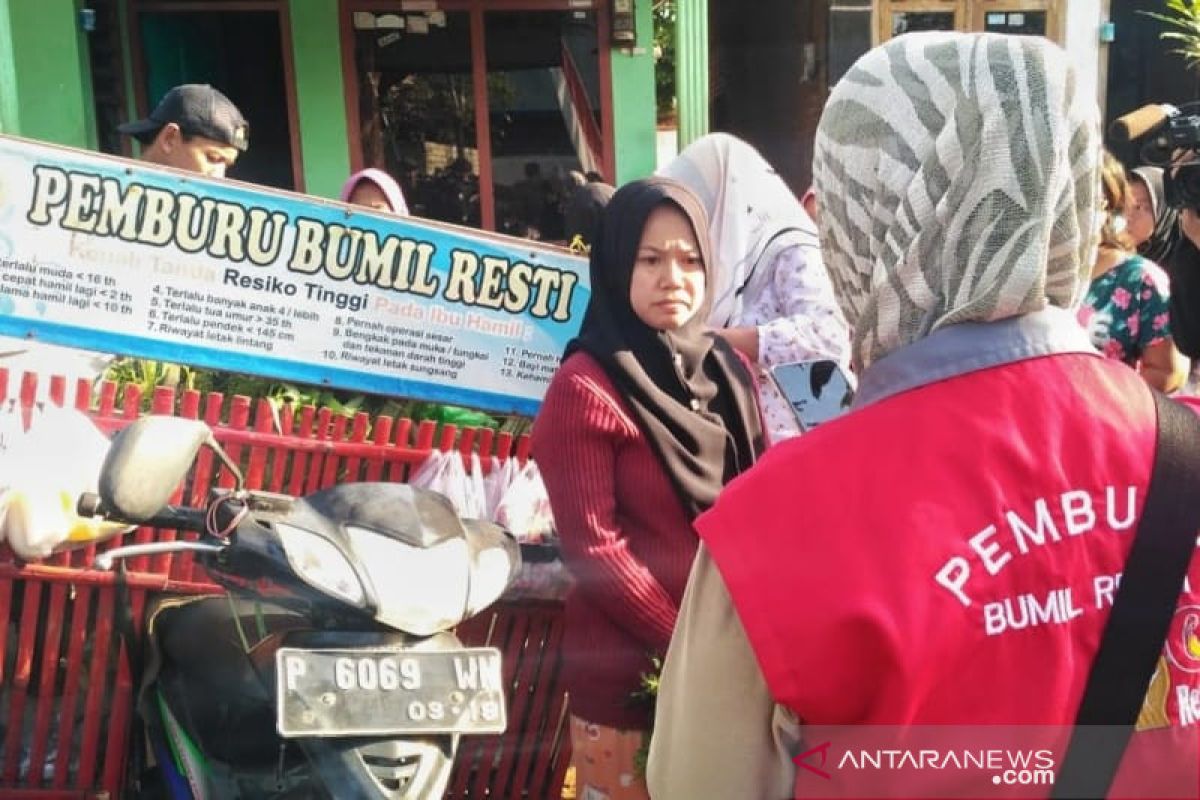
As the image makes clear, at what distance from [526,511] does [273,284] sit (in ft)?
2.33

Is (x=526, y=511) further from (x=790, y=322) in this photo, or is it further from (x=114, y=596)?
(x=114, y=596)

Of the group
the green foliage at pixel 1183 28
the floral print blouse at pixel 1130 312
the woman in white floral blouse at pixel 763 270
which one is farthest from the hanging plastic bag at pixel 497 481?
the green foliage at pixel 1183 28

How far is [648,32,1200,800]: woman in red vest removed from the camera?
99cm

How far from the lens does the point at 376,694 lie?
2.09 m

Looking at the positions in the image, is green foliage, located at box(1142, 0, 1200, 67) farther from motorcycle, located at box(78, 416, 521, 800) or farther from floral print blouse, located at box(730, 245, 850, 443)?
motorcycle, located at box(78, 416, 521, 800)

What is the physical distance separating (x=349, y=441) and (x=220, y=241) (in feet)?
1.58

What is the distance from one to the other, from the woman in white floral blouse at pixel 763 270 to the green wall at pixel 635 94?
391cm

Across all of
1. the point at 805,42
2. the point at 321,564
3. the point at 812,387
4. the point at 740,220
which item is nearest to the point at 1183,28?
the point at 805,42

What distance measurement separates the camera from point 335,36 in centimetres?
671

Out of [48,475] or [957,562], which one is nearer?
[957,562]

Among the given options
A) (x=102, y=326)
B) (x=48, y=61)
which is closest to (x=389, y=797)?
(x=102, y=326)

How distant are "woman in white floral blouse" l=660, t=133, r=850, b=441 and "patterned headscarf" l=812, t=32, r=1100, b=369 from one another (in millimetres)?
1409

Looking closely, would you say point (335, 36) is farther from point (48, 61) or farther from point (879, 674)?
point (879, 674)

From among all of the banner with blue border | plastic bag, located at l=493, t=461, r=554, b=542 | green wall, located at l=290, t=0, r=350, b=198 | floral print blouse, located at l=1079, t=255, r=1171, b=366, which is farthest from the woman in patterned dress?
green wall, located at l=290, t=0, r=350, b=198
